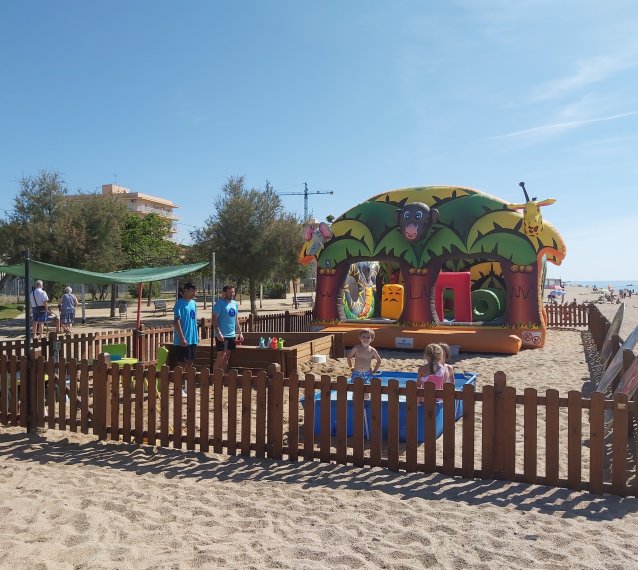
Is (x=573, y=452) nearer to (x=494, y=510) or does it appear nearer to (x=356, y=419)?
(x=494, y=510)

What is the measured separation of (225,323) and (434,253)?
7.49 metres

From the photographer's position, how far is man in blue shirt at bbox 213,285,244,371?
8.71 m

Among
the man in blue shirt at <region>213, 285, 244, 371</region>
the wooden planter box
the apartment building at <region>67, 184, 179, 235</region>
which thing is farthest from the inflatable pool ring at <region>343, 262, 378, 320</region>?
the apartment building at <region>67, 184, 179, 235</region>

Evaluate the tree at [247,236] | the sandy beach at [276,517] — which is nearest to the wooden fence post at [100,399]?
the sandy beach at [276,517]

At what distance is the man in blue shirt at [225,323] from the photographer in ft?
28.6

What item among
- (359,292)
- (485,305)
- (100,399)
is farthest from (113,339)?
(485,305)

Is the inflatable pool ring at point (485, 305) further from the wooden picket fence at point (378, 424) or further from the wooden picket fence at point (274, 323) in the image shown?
the wooden picket fence at point (378, 424)

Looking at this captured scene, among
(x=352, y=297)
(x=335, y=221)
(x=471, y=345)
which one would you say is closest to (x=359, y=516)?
(x=471, y=345)

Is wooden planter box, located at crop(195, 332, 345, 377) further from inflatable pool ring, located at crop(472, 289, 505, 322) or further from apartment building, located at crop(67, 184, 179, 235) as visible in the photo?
apartment building, located at crop(67, 184, 179, 235)

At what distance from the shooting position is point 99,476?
5129mm

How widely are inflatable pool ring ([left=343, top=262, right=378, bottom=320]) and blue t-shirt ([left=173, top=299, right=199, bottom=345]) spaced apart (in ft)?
28.7

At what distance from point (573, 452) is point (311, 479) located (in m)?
2.23

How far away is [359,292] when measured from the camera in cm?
1933

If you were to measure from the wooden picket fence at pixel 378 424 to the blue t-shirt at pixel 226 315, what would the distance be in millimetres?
2494
